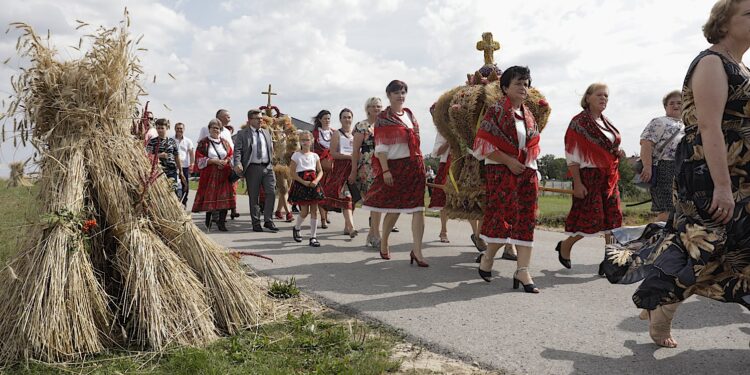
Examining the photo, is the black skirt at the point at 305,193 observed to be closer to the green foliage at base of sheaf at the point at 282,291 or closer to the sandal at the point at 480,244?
the sandal at the point at 480,244

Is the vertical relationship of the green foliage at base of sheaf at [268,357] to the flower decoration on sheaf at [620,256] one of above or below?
below

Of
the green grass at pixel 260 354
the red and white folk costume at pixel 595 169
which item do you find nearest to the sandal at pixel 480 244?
the red and white folk costume at pixel 595 169

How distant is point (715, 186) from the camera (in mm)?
2809

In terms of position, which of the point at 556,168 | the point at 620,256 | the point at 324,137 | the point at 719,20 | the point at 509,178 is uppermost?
→ the point at 556,168

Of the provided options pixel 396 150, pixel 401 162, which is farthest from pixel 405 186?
pixel 396 150

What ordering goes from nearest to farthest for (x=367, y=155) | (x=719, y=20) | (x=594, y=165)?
(x=719, y=20) → (x=594, y=165) → (x=367, y=155)

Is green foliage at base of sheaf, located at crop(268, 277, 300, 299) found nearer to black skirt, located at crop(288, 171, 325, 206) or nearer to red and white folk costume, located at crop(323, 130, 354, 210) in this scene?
black skirt, located at crop(288, 171, 325, 206)

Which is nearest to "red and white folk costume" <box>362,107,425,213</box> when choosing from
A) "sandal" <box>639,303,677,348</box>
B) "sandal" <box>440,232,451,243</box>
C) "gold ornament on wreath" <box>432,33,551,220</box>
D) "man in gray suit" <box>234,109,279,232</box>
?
"gold ornament on wreath" <box>432,33,551,220</box>

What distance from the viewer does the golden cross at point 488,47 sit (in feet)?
22.6

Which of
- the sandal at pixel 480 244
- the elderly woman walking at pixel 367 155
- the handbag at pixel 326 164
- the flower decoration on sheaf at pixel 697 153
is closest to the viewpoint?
the flower decoration on sheaf at pixel 697 153

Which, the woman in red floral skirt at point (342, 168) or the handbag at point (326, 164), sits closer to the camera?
the woman in red floral skirt at point (342, 168)

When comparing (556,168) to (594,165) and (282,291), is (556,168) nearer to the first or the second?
(594,165)

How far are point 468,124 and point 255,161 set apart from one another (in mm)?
4035

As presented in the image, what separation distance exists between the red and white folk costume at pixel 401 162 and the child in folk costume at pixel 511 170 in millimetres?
1212
